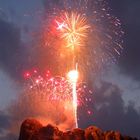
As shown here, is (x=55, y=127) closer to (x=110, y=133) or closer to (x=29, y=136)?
(x=29, y=136)

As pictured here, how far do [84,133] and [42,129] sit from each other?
9.10 metres

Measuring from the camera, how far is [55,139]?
8312 cm

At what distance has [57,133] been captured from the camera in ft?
Answer: 276

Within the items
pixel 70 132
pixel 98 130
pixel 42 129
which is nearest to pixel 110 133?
pixel 98 130

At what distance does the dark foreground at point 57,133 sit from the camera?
8388 centimetres

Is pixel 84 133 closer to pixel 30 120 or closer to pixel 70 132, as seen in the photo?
pixel 70 132

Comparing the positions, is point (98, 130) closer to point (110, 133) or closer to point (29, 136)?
point (110, 133)

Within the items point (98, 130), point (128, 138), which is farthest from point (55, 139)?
point (128, 138)

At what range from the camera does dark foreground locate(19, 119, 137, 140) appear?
83.9 metres

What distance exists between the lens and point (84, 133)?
85688 millimetres

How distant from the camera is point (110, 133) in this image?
86062 millimetres

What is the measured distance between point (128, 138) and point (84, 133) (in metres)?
9.77

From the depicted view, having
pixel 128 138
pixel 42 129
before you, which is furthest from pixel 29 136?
pixel 128 138

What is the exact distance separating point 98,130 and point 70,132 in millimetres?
6153
